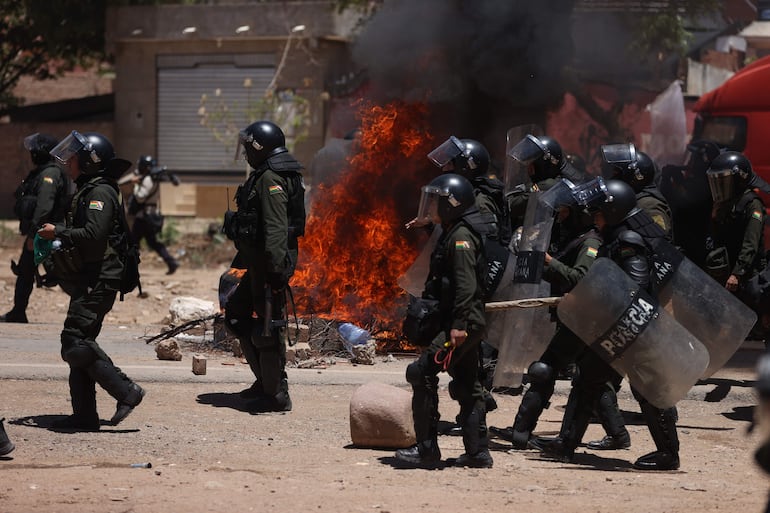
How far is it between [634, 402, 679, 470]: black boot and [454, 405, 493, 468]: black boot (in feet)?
3.00

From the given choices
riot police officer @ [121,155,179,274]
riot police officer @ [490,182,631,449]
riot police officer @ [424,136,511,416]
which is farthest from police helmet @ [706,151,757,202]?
riot police officer @ [121,155,179,274]

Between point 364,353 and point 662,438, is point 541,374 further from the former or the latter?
point 364,353

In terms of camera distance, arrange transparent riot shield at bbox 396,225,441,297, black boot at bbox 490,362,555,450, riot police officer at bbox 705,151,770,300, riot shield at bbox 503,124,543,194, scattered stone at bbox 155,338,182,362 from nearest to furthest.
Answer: black boot at bbox 490,362,555,450 < transparent riot shield at bbox 396,225,441,297 < riot shield at bbox 503,124,543,194 < riot police officer at bbox 705,151,770,300 < scattered stone at bbox 155,338,182,362

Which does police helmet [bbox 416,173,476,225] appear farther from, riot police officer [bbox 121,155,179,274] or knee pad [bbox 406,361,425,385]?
riot police officer [bbox 121,155,179,274]

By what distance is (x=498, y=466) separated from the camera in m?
6.00

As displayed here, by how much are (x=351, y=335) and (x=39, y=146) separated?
10.5 feet

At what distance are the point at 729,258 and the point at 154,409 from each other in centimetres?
425

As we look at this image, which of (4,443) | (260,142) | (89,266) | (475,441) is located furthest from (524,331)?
(4,443)

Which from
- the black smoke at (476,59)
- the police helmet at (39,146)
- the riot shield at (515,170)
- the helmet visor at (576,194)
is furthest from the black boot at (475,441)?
the black smoke at (476,59)

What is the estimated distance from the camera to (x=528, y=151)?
7.34 meters

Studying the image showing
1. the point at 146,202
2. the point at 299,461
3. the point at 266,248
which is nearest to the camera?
the point at 299,461

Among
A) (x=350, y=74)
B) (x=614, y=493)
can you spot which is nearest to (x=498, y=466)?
(x=614, y=493)

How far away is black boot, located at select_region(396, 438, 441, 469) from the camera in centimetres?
578

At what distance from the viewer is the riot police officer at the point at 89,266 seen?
6.31 m
